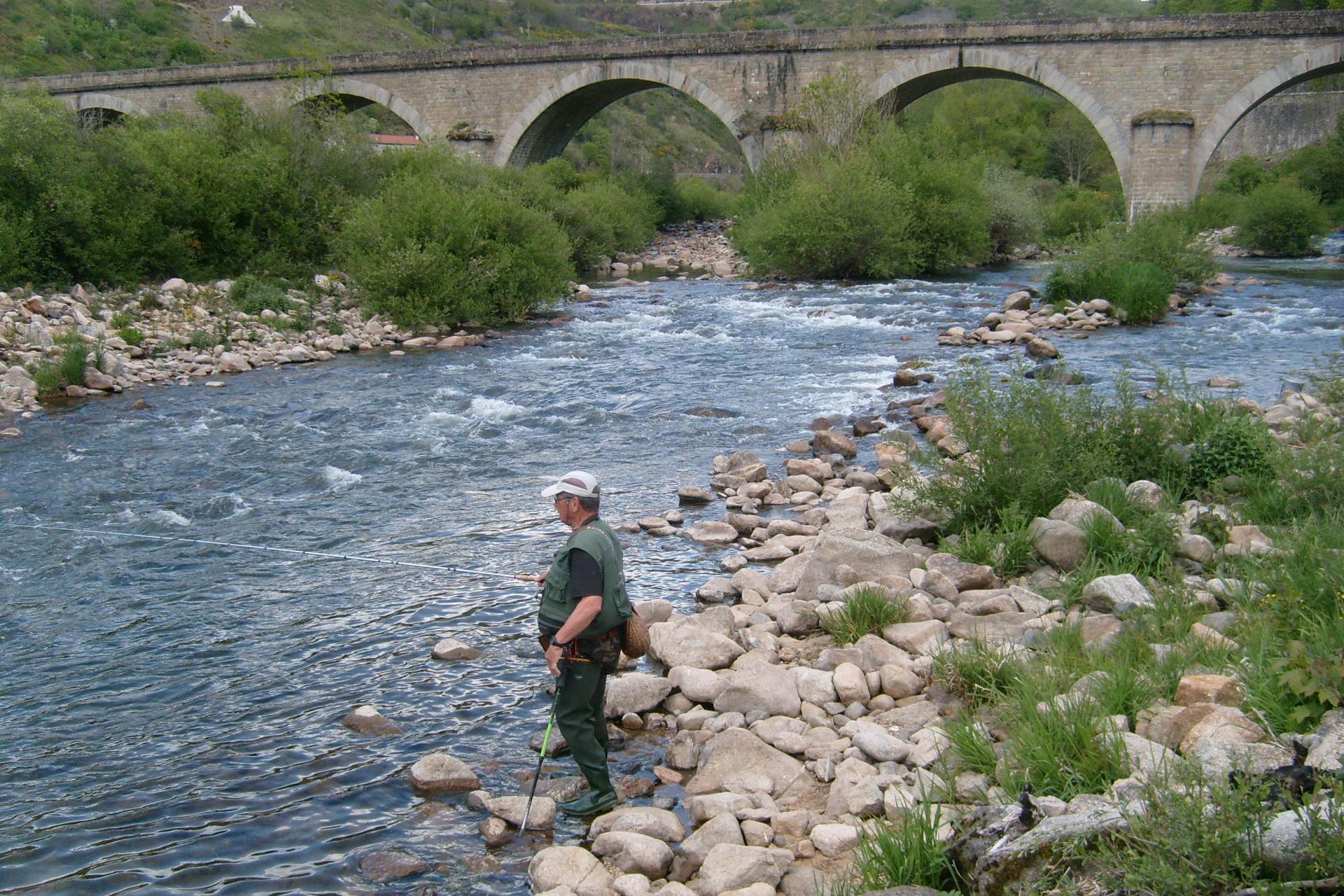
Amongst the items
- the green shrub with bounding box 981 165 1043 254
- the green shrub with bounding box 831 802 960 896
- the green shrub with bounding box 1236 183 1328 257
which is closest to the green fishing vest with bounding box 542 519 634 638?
the green shrub with bounding box 831 802 960 896

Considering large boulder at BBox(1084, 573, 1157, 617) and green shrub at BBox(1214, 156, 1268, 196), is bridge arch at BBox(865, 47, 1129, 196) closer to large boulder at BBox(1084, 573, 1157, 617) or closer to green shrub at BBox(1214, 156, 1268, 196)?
green shrub at BBox(1214, 156, 1268, 196)

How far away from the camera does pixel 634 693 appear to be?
5133 mm

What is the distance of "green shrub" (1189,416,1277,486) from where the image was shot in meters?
6.67

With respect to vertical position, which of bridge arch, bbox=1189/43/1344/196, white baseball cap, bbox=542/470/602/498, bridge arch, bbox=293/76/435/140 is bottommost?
white baseball cap, bbox=542/470/602/498

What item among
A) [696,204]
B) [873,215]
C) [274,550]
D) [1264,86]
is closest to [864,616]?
[274,550]

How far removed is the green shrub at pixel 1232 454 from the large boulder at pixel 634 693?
389 centimetres

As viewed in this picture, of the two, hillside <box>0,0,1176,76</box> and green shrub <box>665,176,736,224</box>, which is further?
hillside <box>0,0,1176,76</box>

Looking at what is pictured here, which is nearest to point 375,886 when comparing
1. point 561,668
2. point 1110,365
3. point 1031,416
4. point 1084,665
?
point 561,668

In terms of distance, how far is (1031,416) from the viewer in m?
6.96

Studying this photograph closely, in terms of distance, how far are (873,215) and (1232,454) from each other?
14.5 meters

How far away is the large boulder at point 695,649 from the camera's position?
5.46m

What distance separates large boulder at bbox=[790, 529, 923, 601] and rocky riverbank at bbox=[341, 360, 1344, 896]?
0.01 metres

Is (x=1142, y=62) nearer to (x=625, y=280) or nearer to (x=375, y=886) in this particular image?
(x=625, y=280)

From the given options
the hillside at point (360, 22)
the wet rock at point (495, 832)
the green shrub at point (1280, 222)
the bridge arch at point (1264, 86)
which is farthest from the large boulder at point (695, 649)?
the hillside at point (360, 22)
